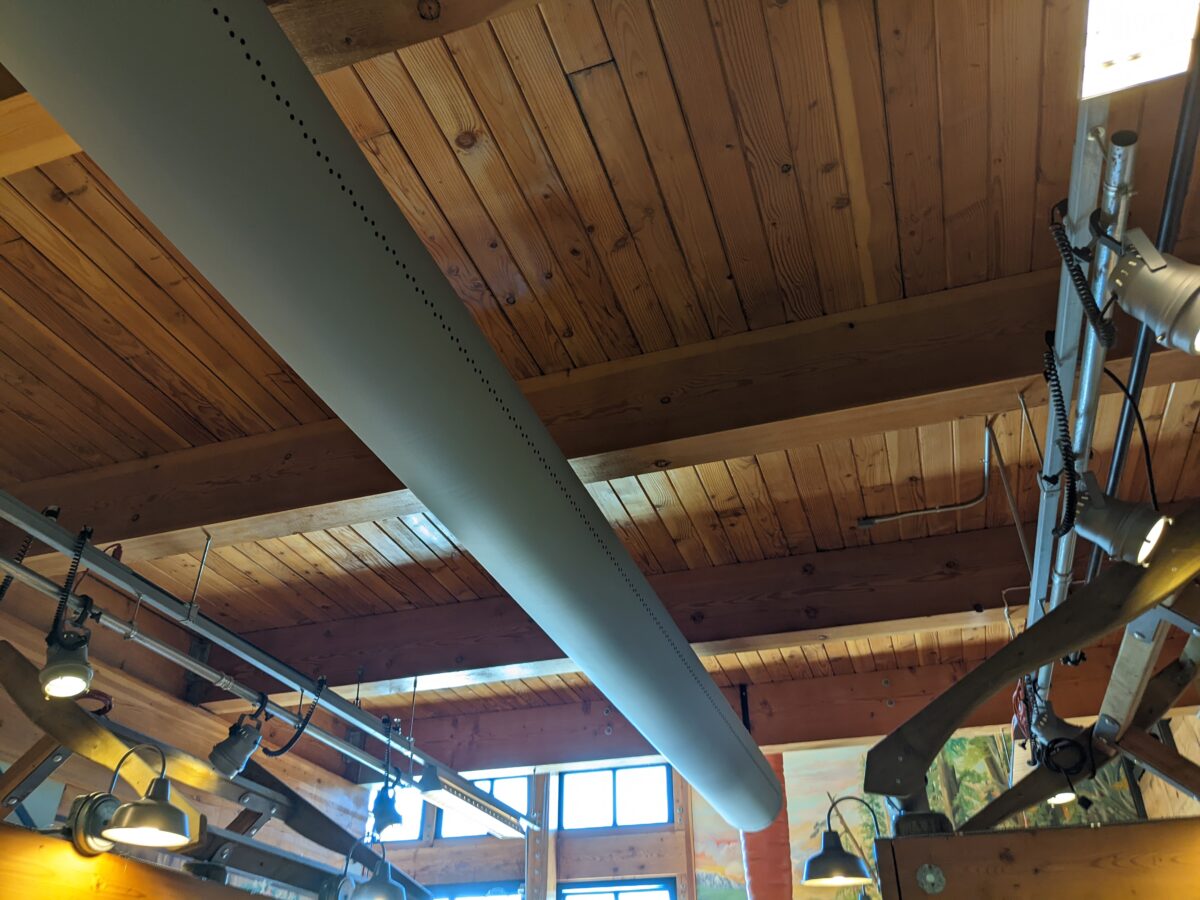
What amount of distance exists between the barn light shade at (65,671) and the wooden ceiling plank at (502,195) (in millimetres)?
1631

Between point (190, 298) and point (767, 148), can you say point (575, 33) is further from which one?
point (190, 298)

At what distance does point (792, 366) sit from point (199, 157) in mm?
1591

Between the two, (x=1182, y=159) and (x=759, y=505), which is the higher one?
(x=759, y=505)

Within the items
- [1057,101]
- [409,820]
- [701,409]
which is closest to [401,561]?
[701,409]

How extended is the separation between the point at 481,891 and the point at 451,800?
364cm

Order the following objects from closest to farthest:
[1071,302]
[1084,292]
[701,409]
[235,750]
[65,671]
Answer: [1084,292] → [1071,302] → [701,409] → [65,671] → [235,750]

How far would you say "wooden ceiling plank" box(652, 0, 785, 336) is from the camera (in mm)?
1694

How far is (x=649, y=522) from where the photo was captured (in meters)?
3.28

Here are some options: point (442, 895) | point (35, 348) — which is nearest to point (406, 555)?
point (35, 348)

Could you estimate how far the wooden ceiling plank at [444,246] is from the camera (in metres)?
1.92

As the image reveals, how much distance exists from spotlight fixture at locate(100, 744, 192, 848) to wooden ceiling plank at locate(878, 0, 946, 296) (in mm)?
2528

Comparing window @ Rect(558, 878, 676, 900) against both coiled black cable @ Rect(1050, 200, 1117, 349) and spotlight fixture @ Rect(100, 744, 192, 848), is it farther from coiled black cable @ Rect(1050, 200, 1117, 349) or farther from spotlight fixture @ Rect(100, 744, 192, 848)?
coiled black cable @ Rect(1050, 200, 1117, 349)

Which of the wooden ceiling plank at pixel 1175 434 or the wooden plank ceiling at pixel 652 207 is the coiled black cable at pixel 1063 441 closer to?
the wooden plank ceiling at pixel 652 207

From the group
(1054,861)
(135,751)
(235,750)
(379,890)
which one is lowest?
(1054,861)
